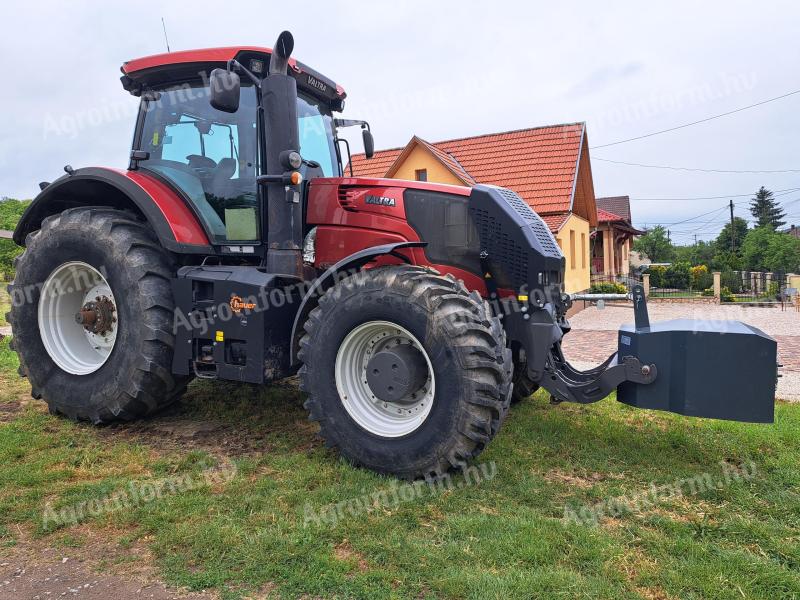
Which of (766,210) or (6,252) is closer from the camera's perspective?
(6,252)

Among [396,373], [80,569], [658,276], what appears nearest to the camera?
[80,569]

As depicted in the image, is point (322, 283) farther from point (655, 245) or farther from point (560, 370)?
point (655, 245)

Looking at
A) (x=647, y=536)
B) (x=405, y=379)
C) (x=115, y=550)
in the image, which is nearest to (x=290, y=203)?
(x=405, y=379)

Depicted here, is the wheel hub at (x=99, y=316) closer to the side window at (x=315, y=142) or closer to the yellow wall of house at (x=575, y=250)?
the side window at (x=315, y=142)

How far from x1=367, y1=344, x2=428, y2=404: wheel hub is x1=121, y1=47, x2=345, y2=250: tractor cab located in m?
1.54

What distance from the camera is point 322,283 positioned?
4.03 m

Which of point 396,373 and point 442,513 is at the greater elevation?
point 396,373

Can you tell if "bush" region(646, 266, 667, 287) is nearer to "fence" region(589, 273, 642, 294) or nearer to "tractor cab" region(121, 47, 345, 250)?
"fence" region(589, 273, 642, 294)

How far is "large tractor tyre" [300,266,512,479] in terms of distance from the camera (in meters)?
3.35

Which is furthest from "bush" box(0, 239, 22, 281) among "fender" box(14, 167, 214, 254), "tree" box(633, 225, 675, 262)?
"tree" box(633, 225, 675, 262)

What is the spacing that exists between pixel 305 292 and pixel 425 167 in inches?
473

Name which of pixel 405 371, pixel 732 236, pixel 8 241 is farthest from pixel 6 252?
pixel 732 236

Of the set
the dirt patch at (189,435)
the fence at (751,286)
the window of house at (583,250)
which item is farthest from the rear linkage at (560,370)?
the fence at (751,286)

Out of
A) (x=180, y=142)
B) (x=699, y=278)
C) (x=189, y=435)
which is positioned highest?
(x=180, y=142)
